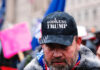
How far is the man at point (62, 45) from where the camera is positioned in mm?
2203

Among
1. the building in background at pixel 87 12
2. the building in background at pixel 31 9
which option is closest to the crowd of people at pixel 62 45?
the building in background at pixel 87 12

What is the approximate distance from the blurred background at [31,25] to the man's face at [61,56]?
1.31 feet

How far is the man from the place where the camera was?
2.20m

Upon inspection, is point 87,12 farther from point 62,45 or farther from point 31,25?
point 62,45

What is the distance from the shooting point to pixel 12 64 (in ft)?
19.0

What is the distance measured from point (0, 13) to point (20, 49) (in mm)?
9032

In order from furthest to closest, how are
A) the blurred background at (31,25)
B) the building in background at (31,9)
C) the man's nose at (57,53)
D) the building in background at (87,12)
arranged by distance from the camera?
the building in background at (31,9) < the building in background at (87,12) < the blurred background at (31,25) < the man's nose at (57,53)

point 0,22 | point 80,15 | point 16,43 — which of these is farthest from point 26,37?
point 80,15

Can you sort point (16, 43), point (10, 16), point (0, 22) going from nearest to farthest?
point (16, 43)
point (0, 22)
point (10, 16)

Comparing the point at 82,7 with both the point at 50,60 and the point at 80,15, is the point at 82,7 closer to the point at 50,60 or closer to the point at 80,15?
the point at 80,15

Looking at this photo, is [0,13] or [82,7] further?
[82,7]

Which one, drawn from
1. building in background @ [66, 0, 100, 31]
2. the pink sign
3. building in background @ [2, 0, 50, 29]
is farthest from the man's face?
building in background @ [2, 0, 50, 29]

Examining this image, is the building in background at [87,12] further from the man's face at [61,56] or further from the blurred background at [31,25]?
the man's face at [61,56]

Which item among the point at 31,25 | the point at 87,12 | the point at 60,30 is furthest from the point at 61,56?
the point at 31,25
